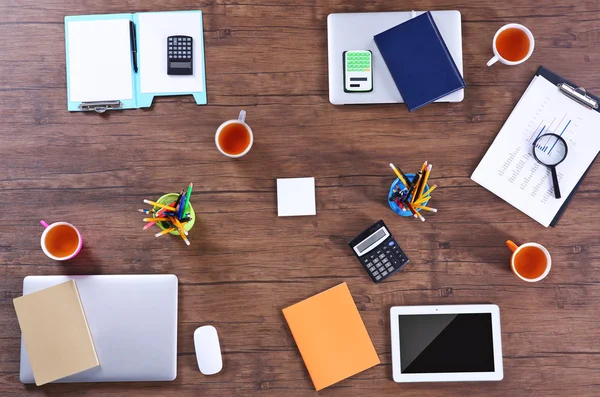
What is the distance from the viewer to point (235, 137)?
1.30m

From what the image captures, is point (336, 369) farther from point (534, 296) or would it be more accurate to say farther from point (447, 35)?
point (447, 35)

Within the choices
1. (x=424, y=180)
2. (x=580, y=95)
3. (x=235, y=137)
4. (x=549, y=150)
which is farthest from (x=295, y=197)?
(x=580, y=95)

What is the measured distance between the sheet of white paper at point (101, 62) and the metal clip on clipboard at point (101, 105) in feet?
0.04

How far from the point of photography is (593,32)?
1.35 m

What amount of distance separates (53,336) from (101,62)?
26.2 inches

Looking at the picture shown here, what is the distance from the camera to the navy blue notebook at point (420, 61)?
1297mm

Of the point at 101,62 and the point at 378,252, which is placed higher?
the point at 101,62

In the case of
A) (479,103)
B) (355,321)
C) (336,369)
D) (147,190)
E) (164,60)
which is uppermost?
(164,60)

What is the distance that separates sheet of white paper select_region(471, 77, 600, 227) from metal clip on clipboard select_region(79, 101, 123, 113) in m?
0.89

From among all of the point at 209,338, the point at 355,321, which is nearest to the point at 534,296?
the point at 355,321

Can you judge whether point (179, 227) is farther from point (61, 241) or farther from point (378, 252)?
point (378, 252)

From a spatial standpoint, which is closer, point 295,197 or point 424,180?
point 424,180

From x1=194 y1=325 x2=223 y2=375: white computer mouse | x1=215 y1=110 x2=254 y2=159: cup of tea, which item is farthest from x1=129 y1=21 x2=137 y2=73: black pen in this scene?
x1=194 y1=325 x2=223 y2=375: white computer mouse

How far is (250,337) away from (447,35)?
2.89 feet
